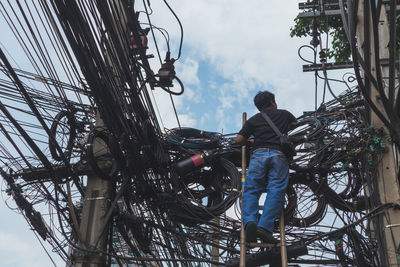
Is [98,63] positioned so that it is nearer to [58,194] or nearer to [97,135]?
[97,135]

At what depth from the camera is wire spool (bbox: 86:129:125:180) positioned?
5.21 metres

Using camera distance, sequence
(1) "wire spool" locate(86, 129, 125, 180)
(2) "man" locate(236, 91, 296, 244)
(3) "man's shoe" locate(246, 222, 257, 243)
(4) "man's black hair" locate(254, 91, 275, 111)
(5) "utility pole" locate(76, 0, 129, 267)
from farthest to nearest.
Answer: (4) "man's black hair" locate(254, 91, 275, 111) < (5) "utility pole" locate(76, 0, 129, 267) < (1) "wire spool" locate(86, 129, 125, 180) < (2) "man" locate(236, 91, 296, 244) < (3) "man's shoe" locate(246, 222, 257, 243)

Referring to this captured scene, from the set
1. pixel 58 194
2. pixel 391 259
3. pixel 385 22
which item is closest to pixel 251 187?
pixel 391 259

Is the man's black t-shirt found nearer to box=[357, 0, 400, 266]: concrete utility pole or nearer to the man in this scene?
the man

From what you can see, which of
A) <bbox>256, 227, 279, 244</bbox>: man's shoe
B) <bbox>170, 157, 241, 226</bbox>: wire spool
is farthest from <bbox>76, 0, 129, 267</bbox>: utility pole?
<bbox>256, 227, 279, 244</bbox>: man's shoe

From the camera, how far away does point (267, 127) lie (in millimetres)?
5387

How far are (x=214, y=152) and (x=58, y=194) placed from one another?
2.17m

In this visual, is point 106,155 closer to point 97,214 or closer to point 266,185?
point 97,214

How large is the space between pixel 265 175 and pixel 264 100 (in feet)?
3.74

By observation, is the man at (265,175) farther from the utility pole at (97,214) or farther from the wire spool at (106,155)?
the utility pole at (97,214)

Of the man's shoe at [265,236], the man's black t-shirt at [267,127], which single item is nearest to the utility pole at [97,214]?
the man's black t-shirt at [267,127]

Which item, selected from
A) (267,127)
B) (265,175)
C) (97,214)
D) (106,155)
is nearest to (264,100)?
(267,127)

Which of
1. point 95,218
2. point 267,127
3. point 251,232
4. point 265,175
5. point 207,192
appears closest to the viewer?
point 251,232

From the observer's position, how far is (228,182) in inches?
255
